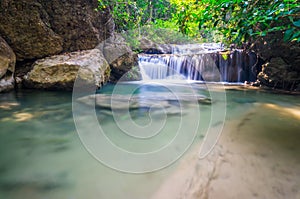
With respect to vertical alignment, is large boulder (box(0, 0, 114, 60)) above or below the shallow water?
above

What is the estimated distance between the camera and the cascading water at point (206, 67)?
7.71 m

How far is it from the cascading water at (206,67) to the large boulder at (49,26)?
A: 3.20 metres

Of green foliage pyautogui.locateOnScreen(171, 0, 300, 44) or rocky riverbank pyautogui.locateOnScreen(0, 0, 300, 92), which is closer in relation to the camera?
green foliage pyautogui.locateOnScreen(171, 0, 300, 44)

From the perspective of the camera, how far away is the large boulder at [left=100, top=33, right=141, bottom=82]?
7.04 metres

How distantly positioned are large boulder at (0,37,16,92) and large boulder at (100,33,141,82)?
2.90m

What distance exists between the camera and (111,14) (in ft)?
22.7

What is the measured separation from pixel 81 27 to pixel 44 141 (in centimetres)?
485

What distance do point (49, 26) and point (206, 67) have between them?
6279mm

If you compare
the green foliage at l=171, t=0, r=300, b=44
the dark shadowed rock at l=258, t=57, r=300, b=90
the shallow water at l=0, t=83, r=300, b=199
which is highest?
the green foliage at l=171, t=0, r=300, b=44

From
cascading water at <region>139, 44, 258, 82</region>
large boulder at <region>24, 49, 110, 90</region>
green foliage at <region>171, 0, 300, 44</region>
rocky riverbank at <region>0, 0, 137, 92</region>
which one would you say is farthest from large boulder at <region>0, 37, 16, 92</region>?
cascading water at <region>139, 44, 258, 82</region>

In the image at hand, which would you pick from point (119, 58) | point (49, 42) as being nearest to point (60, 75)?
point (49, 42)

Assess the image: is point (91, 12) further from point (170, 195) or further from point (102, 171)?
point (170, 195)

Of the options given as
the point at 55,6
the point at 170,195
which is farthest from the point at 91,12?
the point at 170,195

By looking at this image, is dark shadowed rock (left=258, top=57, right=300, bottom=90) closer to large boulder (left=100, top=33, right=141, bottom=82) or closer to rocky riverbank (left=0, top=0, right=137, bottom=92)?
large boulder (left=100, top=33, right=141, bottom=82)
